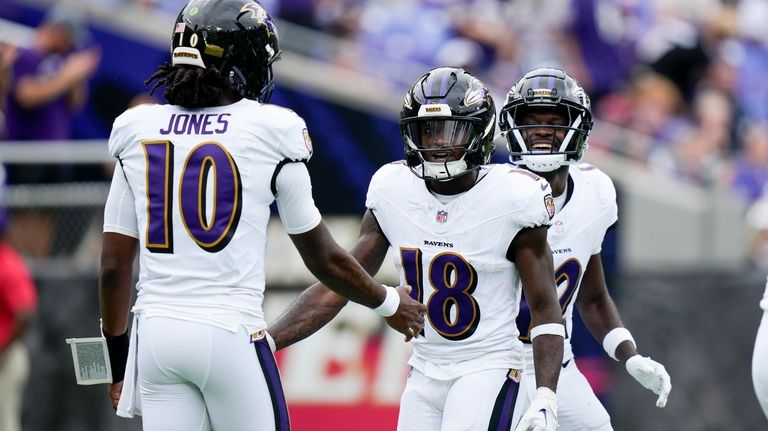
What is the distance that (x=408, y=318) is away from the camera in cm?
455

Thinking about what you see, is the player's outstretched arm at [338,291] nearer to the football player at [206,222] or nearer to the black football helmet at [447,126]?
the football player at [206,222]

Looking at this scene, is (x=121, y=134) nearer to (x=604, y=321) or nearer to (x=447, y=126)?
(x=447, y=126)

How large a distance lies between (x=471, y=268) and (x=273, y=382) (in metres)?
0.84

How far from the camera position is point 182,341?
13.7 feet

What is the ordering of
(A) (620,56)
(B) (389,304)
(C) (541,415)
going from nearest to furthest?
(C) (541,415) < (B) (389,304) < (A) (620,56)

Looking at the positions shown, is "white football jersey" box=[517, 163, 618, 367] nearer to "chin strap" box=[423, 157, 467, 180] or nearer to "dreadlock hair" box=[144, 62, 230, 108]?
"chin strap" box=[423, 157, 467, 180]

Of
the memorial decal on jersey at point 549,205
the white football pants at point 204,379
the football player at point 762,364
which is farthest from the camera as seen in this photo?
the football player at point 762,364

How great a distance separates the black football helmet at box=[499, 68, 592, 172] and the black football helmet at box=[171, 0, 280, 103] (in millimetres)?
1237

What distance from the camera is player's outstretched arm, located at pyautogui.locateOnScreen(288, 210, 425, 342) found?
4.41m

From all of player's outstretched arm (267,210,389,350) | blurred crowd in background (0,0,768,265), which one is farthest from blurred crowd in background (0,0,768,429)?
player's outstretched arm (267,210,389,350)

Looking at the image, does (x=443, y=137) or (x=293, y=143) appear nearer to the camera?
(x=293, y=143)

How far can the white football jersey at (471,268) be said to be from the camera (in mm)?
4621

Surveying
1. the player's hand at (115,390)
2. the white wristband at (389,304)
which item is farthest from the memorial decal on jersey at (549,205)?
the player's hand at (115,390)

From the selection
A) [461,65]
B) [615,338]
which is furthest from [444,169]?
[461,65]
